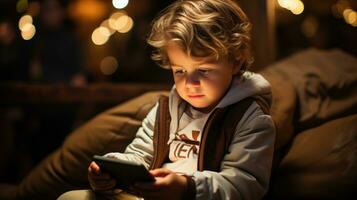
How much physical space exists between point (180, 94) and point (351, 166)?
71cm

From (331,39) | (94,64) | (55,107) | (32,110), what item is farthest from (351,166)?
(94,64)

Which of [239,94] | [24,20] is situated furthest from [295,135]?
[24,20]

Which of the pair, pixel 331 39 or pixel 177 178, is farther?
pixel 331 39

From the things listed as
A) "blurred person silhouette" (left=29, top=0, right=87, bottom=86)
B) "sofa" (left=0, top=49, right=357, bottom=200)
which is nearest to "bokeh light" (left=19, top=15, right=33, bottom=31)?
"blurred person silhouette" (left=29, top=0, right=87, bottom=86)

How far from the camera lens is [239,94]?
1717mm

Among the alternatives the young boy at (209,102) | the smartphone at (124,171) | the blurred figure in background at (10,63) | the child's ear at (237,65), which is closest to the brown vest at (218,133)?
the young boy at (209,102)

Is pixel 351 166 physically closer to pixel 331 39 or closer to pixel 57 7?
pixel 57 7

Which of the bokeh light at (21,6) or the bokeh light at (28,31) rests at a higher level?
the bokeh light at (21,6)

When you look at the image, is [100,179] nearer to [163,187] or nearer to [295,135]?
[163,187]

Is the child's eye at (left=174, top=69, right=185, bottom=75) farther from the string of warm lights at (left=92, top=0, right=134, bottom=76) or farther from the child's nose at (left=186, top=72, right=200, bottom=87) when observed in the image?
the string of warm lights at (left=92, top=0, right=134, bottom=76)

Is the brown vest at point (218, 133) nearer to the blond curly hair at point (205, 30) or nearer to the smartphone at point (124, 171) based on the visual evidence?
the blond curly hair at point (205, 30)

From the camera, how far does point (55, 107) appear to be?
3883 mm

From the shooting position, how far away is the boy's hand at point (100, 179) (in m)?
1.57

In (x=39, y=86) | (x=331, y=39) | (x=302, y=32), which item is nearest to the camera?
(x=39, y=86)
